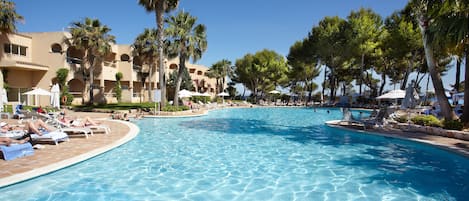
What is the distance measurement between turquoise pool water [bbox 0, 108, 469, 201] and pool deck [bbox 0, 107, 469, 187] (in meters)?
0.19

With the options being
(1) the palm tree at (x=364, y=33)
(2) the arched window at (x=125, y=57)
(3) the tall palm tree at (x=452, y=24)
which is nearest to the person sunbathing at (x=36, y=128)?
(3) the tall palm tree at (x=452, y=24)

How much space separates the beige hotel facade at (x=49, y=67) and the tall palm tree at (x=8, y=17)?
1.20 metres

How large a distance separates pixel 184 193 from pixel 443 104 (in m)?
13.0

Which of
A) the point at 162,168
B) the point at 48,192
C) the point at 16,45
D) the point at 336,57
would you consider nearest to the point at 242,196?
the point at 162,168

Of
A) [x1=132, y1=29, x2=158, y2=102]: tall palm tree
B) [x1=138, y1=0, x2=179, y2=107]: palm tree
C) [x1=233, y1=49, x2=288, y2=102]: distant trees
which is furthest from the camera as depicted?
[x1=233, y1=49, x2=288, y2=102]: distant trees

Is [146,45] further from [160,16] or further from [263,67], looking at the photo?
[263,67]

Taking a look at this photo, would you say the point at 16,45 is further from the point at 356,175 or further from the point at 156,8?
the point at 356,175

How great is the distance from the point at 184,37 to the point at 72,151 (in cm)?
1832

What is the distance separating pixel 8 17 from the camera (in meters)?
22.7

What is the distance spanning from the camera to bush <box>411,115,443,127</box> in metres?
12.1

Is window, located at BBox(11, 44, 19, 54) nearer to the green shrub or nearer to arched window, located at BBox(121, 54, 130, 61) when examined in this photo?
arched window, located at BBox(121, 54, 130, 61)

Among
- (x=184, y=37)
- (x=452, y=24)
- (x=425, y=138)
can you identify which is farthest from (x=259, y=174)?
(x=184, y=37)

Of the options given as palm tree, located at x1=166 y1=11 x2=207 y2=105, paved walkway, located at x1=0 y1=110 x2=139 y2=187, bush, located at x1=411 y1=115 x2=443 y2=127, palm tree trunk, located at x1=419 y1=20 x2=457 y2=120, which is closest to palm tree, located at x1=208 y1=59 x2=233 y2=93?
palm tree, located at x1=166 y1=11 x2=207 y2=105

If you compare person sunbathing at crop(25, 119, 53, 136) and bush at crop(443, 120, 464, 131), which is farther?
bush at crop(443, 120, 464, 131)
